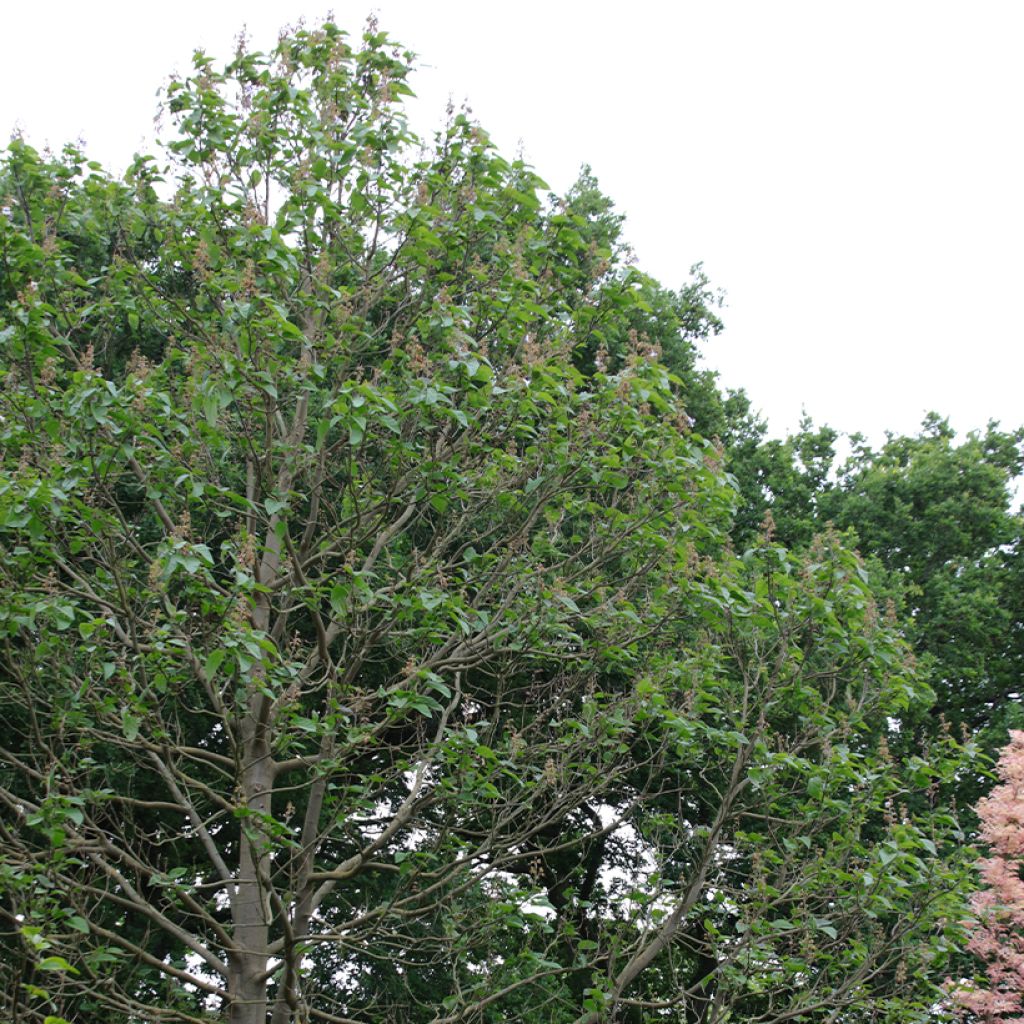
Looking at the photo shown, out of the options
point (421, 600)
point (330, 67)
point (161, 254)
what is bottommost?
point (421, 600)

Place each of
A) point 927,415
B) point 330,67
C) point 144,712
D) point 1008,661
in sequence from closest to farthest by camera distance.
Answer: point 144,712, point 330,67, point 1008,661, point 927,415

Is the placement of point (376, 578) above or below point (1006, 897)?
below

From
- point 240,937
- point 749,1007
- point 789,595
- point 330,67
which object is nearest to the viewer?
point 240,937

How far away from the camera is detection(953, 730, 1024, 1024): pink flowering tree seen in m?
14.6

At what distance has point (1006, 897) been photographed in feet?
47.2

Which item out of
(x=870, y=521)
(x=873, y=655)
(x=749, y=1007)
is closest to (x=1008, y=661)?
(x=870, y=521)

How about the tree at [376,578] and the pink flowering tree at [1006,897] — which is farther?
the pink flowering tree at [1006,897]

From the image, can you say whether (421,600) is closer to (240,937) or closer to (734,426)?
(240,937)

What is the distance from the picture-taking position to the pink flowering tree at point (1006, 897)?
14.6 metres

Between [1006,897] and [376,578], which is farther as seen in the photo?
[1006,897]

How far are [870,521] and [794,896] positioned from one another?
14.0 metres

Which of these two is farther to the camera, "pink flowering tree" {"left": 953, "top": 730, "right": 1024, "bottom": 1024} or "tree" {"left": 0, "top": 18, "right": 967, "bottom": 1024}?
"pink flowering tree" {"left": 953, "top": 730, "right": 1024, "bottom": 1024}

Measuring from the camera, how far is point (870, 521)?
20219mm

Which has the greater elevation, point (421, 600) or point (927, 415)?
point (927, 415)
